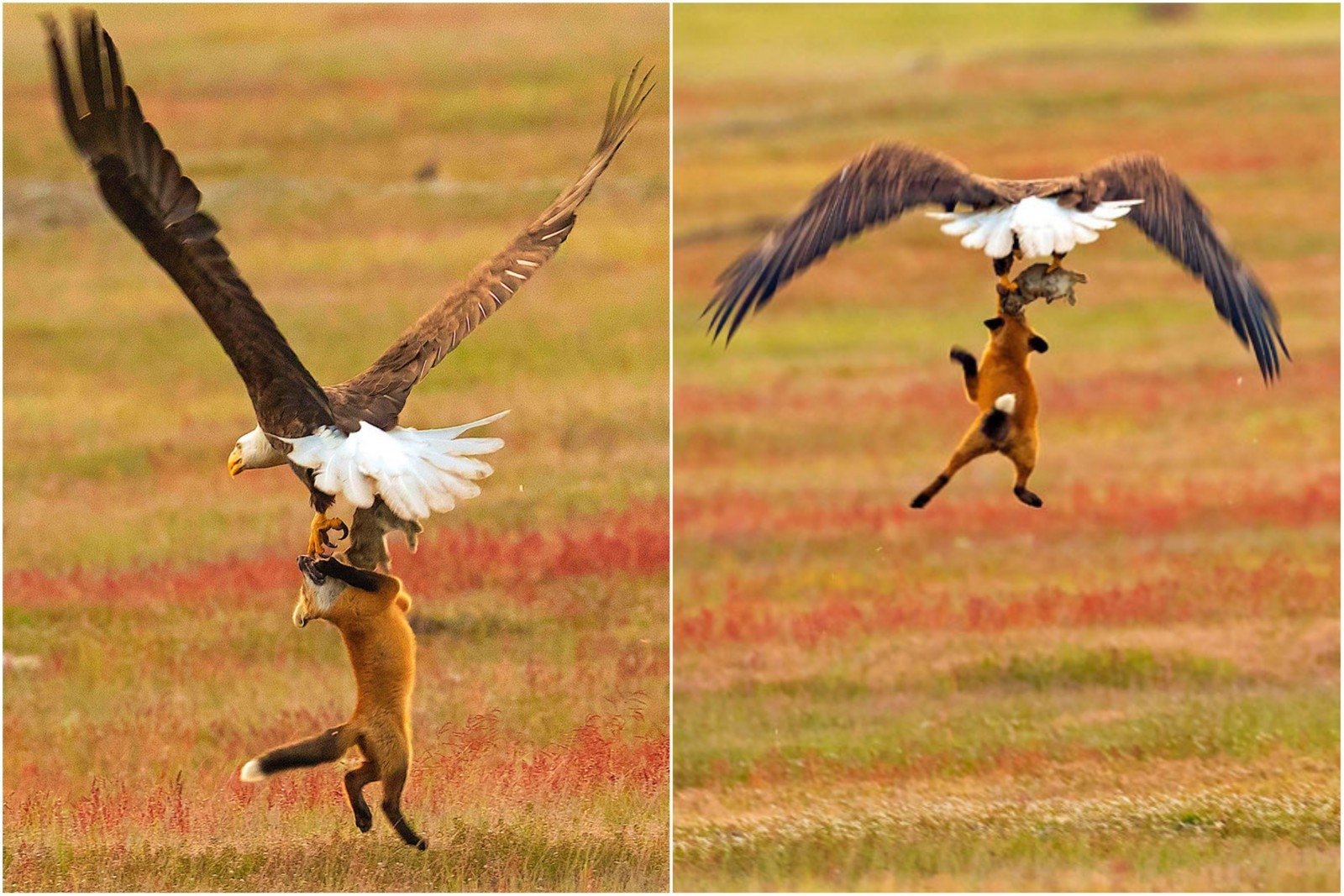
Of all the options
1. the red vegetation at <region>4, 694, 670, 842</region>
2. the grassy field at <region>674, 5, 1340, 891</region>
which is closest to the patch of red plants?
the red vegetation at <region>4, 694, 670, 842</region>

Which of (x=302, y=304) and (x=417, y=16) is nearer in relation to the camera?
(x=302, y=304)

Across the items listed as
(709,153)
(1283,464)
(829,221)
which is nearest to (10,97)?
(709,153)

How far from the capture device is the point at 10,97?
2717cm

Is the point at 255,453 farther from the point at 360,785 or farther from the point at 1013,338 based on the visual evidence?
the point at 1013,338

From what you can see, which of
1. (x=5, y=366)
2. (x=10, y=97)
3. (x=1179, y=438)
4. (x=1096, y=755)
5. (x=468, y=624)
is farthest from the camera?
(x=10, y=97)

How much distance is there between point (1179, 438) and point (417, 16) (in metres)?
13.3

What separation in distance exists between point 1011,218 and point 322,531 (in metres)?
2.80

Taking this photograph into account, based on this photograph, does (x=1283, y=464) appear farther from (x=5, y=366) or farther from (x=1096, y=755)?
(x=5, y=366)

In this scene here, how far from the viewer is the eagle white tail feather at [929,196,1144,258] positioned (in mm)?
8898

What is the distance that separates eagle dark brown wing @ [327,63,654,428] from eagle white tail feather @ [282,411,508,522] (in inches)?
6.5

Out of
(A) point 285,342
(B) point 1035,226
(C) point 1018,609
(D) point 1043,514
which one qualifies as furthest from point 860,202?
(D) point 1043,514

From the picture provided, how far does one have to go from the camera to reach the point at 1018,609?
16.6 metres

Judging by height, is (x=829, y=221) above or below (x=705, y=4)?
below

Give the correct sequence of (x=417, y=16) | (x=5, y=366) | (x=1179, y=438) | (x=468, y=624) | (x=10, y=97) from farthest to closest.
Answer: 1. (x=417, y=16)
2. (x=10, y=97)
3. (x=1179, y=438)
4. (x=5, y=366)
5. (x=468, y=624)
